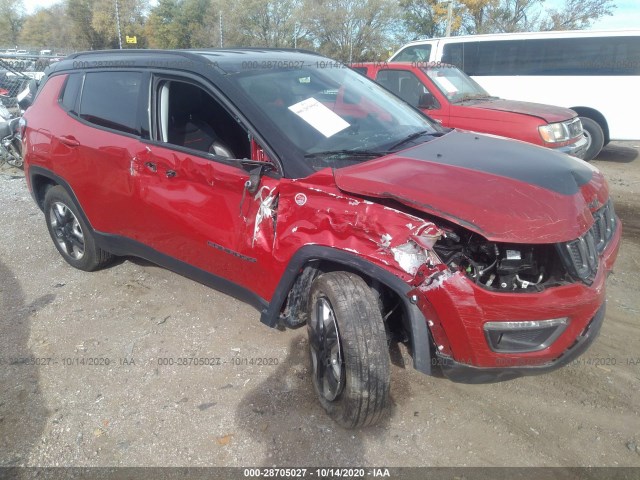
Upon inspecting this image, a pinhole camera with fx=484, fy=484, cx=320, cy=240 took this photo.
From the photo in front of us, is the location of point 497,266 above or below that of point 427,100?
below

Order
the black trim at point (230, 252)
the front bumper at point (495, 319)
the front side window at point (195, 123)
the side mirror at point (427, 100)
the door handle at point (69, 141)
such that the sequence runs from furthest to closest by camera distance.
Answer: the side mirror at point (427, 100) < the door handle at point (69, 141) < the front side window at point (195, 123) < the black trim at point (230, 252) < the front bumper at point (495, 319)

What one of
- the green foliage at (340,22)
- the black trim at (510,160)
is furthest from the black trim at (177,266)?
the green foliage at (340,22)

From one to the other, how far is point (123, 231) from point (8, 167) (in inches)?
277

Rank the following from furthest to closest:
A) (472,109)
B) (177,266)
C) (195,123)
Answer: (472,109), (195,123), (177,266)

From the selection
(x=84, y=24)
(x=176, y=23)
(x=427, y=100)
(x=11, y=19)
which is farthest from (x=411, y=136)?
(x=11, y=19)

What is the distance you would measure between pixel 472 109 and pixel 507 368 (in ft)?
16.1

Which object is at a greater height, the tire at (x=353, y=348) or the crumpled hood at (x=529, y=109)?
the crumpled hood at (x=529, y=109)

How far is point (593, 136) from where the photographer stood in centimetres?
870

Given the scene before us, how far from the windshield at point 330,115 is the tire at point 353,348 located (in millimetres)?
646

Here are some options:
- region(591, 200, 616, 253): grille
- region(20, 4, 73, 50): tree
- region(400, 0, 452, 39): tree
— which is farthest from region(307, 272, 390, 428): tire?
region(20, 4, 73, 50): tree

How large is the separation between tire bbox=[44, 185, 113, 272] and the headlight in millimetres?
5204

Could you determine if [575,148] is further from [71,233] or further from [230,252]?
[71,233]

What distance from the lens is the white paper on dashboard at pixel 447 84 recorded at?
6.79 m

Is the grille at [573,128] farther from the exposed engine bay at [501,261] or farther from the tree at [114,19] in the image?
the tree at [114,19]
